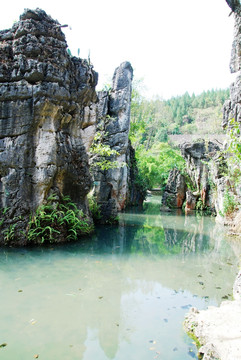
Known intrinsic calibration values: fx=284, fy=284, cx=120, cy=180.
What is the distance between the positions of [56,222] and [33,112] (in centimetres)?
286

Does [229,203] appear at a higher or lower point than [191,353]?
higher

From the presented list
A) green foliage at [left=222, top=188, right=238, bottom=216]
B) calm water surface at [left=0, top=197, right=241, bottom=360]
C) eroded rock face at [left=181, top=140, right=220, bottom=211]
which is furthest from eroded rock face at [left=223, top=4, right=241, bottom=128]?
eroded rock face at [left=181, top=140, right=220, bottom=211]

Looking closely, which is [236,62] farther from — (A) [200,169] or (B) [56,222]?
(A) [200,169]

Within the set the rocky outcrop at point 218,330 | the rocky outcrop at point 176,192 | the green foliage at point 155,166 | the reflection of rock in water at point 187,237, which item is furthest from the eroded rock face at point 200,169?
the rocky outcrop at point 218,330

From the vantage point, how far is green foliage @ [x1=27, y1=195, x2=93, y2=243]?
22.9 ft

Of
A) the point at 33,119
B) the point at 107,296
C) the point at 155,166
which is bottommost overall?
the point at 107,296

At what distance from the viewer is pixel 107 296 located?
4.19 m

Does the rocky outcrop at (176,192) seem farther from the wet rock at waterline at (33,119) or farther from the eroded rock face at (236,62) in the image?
the wet rock at waterline at (33,119)

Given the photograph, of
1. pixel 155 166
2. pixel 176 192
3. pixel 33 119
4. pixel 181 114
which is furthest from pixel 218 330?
pixel 181 114

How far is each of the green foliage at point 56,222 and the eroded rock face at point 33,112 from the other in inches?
9.2

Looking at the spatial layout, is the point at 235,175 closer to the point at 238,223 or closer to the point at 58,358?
the point at 238,223

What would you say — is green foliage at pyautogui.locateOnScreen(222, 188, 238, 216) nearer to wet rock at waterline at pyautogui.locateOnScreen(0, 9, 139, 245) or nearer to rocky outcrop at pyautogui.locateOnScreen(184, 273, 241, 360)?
wet rock at waterline at pyautogui.locateOnScreen(0, 9, 139, 245)

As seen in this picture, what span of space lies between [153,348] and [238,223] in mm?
7316

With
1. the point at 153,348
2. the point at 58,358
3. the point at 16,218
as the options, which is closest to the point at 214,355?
the point at 153,348
